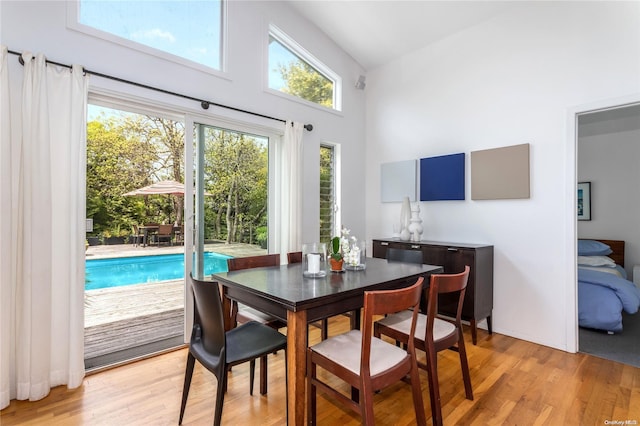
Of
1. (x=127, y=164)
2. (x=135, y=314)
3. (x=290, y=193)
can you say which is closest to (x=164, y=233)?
(x=127, y=164)

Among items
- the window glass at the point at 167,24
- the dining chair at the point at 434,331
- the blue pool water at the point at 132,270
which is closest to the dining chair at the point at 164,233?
the blue pool water at the point at 132,270

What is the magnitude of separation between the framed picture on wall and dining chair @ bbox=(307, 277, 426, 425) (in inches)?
192

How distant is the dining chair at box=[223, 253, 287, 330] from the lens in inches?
90.7

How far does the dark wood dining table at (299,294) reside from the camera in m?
1.57

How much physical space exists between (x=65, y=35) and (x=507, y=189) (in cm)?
401

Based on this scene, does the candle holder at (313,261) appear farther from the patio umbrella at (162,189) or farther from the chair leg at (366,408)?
the patio umbrella at (162,189)

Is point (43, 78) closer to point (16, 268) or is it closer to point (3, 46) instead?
point (3, 46)

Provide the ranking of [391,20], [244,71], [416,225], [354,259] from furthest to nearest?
[416,225] → [391,20] → [244,71] → [354,259]

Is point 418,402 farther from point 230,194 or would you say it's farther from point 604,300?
point 604,300

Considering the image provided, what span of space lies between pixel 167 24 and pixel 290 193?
1.98m

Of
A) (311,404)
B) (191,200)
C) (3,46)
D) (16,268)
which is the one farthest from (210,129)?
(311,404)

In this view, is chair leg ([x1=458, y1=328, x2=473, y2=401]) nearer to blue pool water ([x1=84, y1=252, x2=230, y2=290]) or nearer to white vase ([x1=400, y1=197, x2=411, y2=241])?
white vase ([x1=400, y1=197, x2=411, y2=241])

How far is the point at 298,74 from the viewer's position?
4.00 m

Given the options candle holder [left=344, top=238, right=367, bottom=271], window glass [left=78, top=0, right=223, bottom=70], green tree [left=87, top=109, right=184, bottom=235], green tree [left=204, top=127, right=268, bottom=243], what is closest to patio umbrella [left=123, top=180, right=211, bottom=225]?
green tree [left=87, top=109, right=184, bottom=235]
